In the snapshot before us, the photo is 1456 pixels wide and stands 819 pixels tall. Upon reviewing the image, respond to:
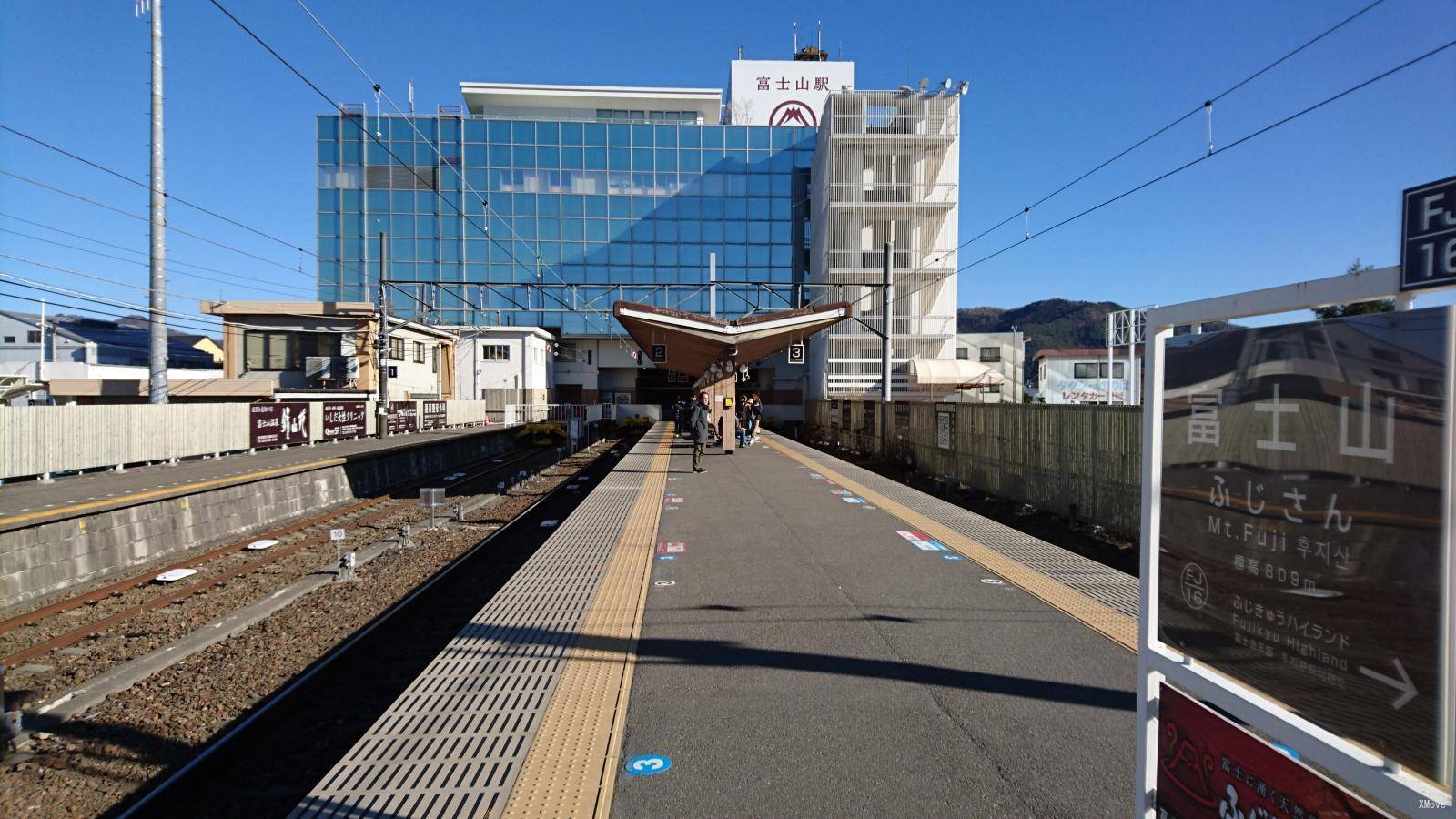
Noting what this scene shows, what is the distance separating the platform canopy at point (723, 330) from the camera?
20203 mm

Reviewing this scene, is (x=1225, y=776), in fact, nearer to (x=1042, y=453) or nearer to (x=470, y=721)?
(x=470, y=721)

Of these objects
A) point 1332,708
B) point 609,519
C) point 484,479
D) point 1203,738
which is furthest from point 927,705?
point 484,479

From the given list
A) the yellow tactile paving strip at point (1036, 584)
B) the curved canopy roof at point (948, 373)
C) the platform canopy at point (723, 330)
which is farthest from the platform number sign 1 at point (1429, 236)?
the curved canopy roof at point (948, 373)

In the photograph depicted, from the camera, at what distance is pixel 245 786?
5.02 m

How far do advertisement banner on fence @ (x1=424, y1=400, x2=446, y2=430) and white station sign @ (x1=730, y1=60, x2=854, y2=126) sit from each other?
43.6 metres

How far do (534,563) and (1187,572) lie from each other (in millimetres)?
6501

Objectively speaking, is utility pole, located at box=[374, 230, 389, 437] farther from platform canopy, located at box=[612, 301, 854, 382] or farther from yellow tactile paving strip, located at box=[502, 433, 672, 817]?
yellow tactile paving strip, located at box=[502, 433, 672, 817]

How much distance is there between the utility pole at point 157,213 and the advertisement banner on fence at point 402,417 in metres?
13.6

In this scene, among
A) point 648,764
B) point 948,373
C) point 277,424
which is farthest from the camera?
point 948,373

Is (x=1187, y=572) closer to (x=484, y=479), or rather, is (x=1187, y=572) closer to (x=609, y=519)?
(x=609, y=519)

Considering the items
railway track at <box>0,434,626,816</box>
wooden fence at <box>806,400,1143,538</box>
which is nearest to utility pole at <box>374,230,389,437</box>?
wooden fence at <box>806,400,1143,538</box>

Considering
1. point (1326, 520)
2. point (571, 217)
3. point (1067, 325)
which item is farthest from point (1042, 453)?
point (1067, 325)

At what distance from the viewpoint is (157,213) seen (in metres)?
17.1

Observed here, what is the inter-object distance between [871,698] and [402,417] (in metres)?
33.5
